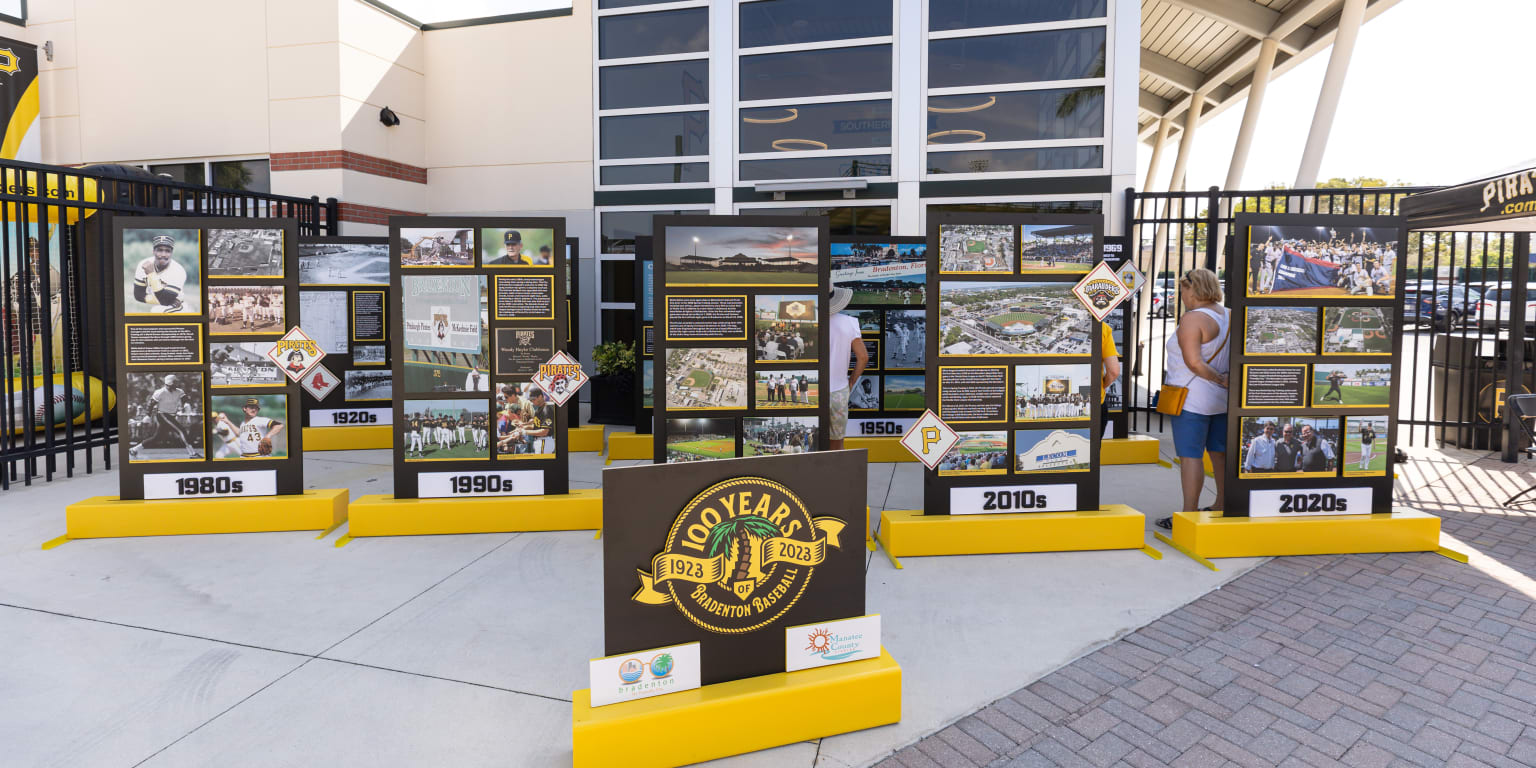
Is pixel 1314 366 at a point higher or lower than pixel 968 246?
lower

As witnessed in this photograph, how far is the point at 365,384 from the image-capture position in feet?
28.9

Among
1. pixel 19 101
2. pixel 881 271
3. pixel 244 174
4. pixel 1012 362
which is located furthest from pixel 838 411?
pixel 19 101

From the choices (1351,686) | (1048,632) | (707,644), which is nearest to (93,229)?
(707,644)

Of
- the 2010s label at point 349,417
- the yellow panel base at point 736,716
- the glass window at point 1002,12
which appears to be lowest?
the yellow panel base at point 736,716

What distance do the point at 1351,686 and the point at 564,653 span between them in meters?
3.56

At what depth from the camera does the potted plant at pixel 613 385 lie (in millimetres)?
9562

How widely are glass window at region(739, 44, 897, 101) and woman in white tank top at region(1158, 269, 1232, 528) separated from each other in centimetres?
547

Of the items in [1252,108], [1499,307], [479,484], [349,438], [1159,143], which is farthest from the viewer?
[1159,143]

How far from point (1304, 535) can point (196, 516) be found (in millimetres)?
7639

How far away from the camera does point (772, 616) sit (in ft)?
10.1

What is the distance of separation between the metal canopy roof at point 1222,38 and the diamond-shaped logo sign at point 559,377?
17.2 meters

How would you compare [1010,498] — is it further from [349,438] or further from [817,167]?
[349,438]

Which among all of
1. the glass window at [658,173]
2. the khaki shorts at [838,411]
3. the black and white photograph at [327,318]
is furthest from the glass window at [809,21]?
the black and white photograph at [327,318]

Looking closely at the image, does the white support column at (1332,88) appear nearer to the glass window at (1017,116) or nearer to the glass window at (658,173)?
the glass window at (1017,116)
